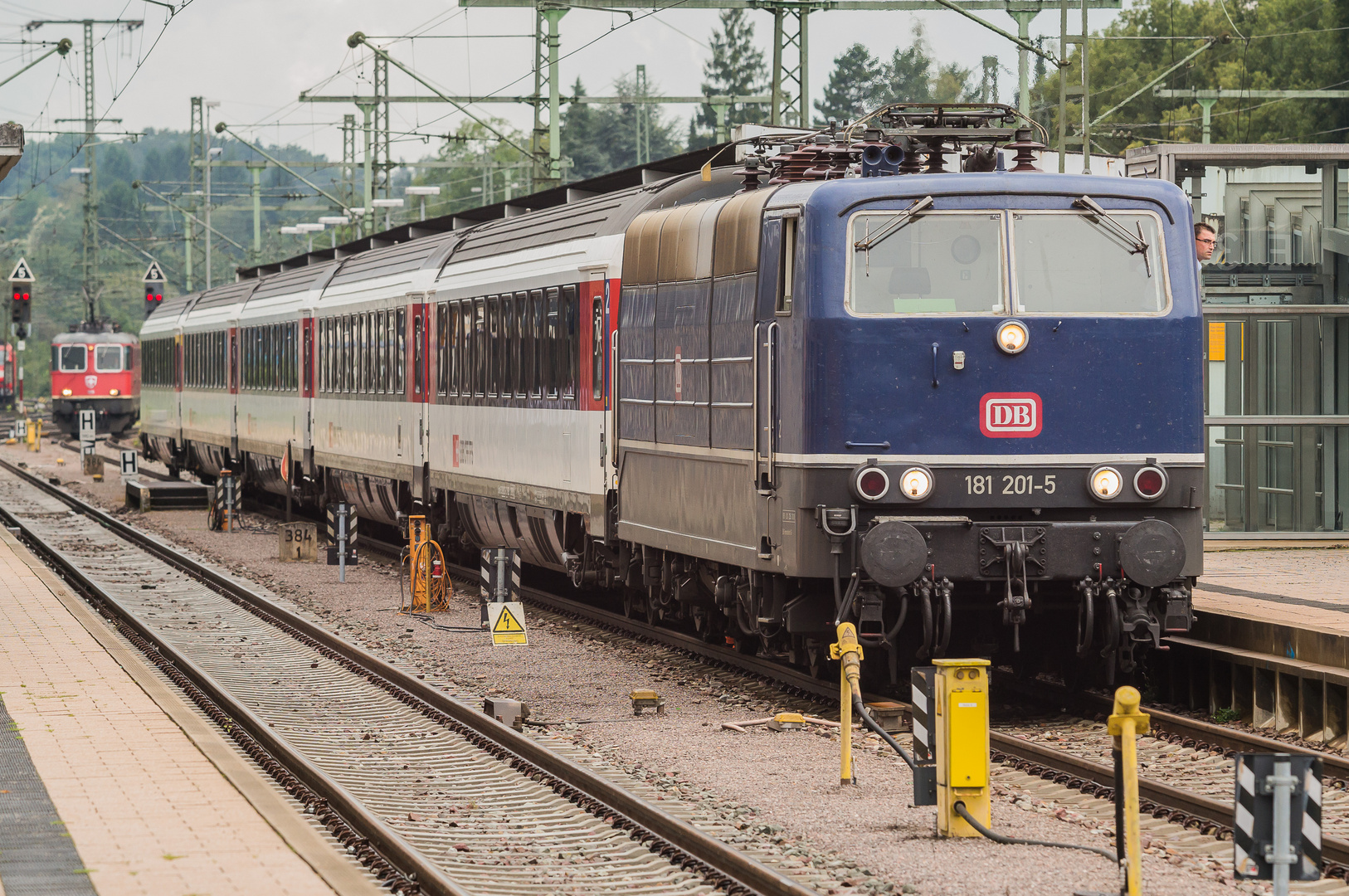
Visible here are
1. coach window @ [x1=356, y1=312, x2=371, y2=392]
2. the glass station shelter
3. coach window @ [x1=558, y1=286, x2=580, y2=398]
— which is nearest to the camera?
coach window @ [x1=558, y1=286, x2=580, y2=398]

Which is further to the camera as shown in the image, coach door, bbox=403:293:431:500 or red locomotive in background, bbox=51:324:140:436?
red locomotive in background, bbox=51:324:140:436

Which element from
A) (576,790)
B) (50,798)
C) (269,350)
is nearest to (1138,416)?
(576,790)

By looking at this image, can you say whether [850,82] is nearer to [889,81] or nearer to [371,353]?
[889,81]

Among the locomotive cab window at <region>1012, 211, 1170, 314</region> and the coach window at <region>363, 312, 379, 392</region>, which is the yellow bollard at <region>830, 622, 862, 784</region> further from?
the coach window at <region>363, 312, 379, 392</region>

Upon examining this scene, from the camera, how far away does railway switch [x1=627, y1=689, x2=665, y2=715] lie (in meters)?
13.3

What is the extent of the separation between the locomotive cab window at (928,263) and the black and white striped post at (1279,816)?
559cm

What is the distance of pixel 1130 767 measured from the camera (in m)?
7.70

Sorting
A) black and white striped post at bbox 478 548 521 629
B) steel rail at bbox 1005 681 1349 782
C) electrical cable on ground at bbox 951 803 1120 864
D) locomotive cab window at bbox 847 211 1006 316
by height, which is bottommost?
steel rail at bbox 1005 681 1349 782

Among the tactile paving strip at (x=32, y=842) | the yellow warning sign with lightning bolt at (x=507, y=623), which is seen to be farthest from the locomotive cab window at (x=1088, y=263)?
the tactile paving strip at (x=32, y=842)

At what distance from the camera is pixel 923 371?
1216 centimetres

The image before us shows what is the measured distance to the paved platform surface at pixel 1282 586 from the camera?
46.1 feet

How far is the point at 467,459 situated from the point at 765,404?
979 cm

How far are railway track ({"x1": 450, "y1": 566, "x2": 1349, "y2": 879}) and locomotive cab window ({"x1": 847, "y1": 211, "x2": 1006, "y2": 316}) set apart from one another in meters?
2.59

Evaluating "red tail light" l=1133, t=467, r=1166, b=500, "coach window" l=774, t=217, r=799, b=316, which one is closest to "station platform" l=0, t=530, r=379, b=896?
"coach window" l=774, t=217, r=799, b=316
